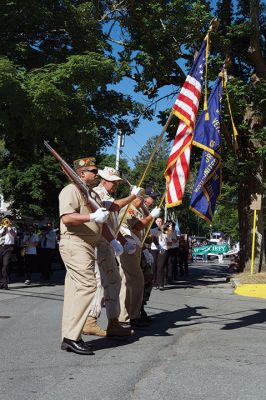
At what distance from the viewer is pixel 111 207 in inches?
240

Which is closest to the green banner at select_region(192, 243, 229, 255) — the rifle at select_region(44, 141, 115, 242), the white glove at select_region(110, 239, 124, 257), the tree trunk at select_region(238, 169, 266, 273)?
the tree trunk at select_region(238, 169, 266, 273)

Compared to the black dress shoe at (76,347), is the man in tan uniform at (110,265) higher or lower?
higher

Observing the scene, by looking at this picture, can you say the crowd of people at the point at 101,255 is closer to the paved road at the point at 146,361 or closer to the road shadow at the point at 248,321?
the paved road at the point at 146,361

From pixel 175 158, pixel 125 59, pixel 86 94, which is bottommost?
pixel 175 158

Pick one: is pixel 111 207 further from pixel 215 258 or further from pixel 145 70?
pixel 215 258

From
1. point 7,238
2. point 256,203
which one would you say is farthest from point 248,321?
point 256,203

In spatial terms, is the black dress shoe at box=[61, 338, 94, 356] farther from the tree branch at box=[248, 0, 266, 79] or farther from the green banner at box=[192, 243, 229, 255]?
the green banner at box=[192, 243, 229, 255]

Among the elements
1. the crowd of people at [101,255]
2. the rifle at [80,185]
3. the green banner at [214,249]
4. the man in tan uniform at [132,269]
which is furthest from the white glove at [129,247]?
the green banner at [214,249]

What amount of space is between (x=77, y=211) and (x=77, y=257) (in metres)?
0.49

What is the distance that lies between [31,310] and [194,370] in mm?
4339

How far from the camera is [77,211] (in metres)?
5.61

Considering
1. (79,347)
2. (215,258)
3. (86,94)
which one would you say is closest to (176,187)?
(79,347)

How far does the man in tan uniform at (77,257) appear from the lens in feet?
17.7

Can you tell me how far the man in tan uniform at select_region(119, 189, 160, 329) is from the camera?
679cm
